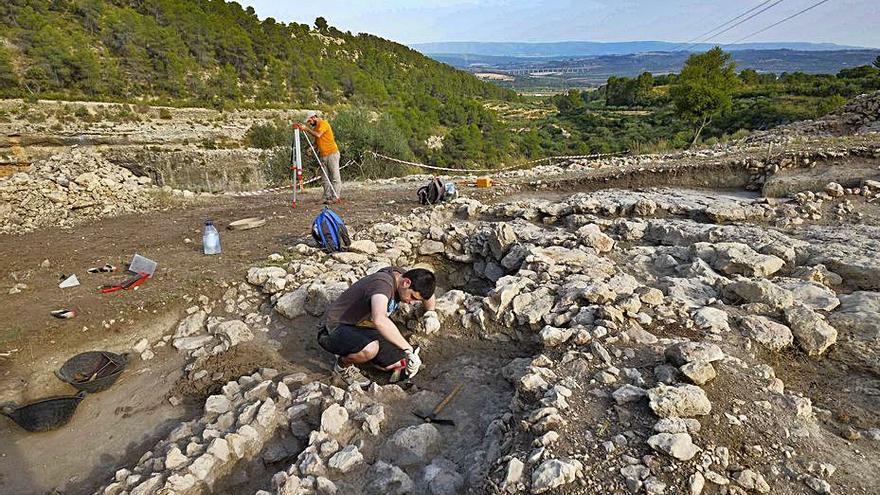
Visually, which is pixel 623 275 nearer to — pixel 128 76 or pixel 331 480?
pixel 331 480

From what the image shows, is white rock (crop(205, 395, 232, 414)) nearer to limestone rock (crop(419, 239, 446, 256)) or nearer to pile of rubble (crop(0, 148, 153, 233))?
limestone rock (crop(419, 239, 446, 256))

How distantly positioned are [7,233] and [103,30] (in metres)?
38.9

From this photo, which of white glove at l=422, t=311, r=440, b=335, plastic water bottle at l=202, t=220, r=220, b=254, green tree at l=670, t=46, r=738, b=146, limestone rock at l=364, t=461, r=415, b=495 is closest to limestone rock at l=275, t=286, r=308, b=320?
white glove at l=422, t=311, r=440, b=335

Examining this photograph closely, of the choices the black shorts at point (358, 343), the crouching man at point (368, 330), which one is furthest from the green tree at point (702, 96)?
the black shorts at point (358, 343)

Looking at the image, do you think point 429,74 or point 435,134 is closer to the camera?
point 435,134

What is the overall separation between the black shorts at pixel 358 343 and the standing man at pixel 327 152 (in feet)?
19.2

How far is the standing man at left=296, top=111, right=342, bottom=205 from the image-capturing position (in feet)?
31.0

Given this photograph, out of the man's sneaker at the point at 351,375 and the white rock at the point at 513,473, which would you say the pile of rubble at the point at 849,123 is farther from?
the white rock at the point at 513,473

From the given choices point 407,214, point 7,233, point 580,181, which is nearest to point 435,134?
point 580,181

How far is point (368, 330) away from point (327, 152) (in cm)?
615

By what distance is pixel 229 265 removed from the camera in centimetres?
664

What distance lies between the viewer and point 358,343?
448 cm

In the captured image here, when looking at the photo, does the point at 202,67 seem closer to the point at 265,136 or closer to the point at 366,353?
the point at 265,136

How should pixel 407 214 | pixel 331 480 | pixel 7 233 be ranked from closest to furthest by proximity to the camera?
pixel 331 480, pixel 7 233, pixel 407 214
